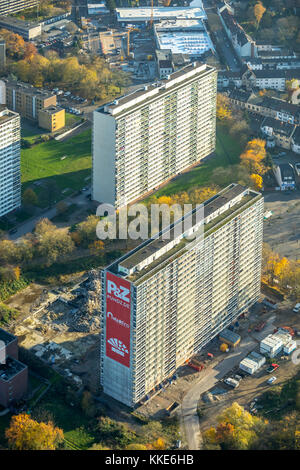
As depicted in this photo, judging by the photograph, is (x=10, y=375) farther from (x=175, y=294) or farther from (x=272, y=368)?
(x=272, y=368)

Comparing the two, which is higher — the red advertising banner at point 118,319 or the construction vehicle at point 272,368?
the red advertising banner at point 118,319

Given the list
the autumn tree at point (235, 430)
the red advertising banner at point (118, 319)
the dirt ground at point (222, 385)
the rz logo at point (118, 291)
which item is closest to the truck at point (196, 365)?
the dirt ground at point (222, 385)

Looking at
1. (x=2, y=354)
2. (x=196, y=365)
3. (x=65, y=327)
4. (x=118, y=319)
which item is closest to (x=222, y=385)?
(x=196, y=365)

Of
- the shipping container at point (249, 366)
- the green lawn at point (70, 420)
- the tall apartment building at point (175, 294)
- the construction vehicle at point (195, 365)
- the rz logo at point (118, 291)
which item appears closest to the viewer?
the rz logo at point (118, 291)

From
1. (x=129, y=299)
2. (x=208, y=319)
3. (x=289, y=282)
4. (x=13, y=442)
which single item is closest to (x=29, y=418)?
(x=13, y=442)

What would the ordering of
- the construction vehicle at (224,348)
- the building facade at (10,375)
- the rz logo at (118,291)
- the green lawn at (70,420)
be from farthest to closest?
the construction vehicle at (224,348)
the building facade at (10,375)
the green lawn at (70,420)
the rz logo at (118,291)

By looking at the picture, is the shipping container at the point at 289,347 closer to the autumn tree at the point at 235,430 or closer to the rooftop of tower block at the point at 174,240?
the autumn tree at the point at 235,430

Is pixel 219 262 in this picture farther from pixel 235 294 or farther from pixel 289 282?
pixel 289 282

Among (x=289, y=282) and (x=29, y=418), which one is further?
(x=289, y=282)
